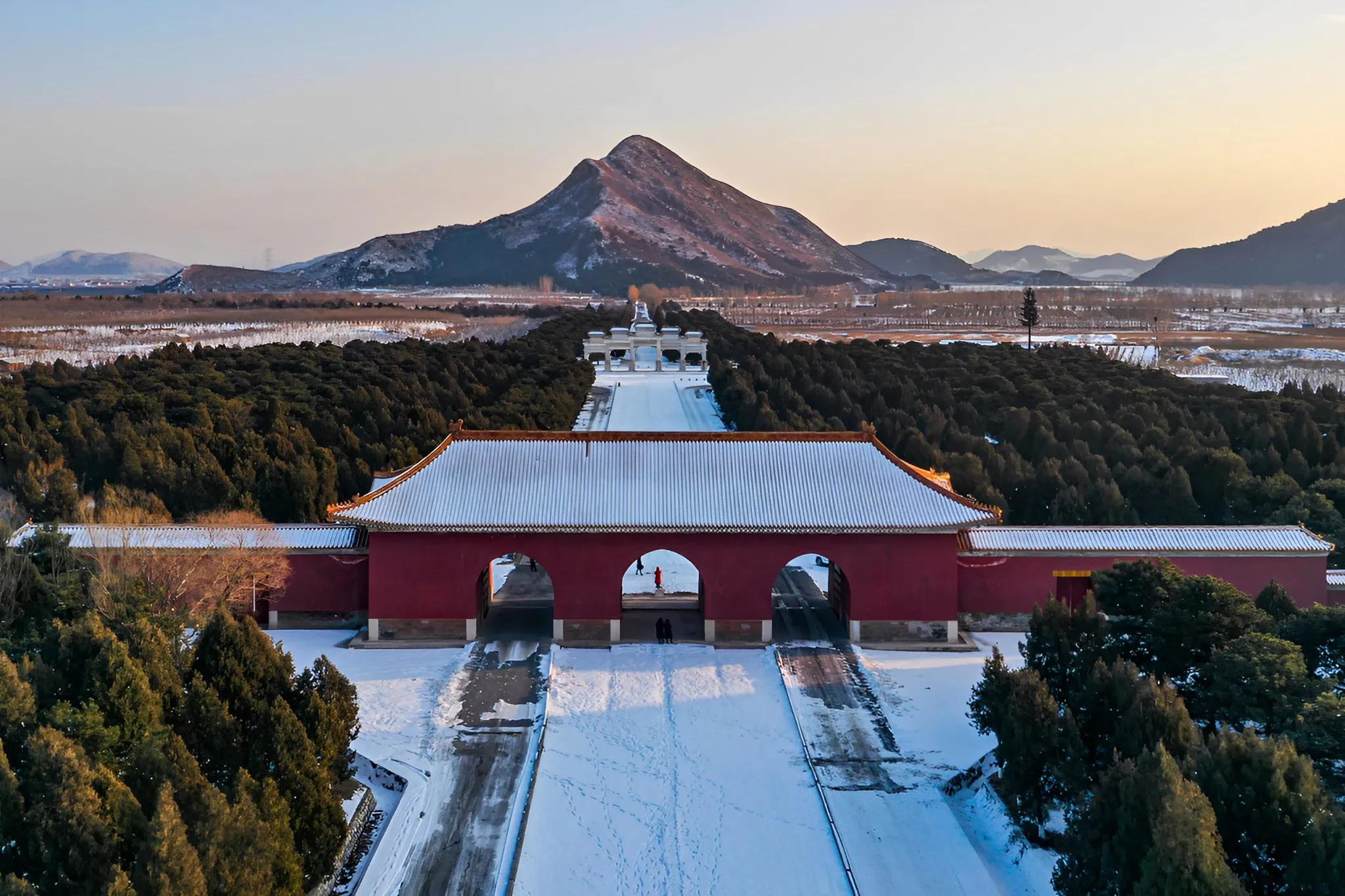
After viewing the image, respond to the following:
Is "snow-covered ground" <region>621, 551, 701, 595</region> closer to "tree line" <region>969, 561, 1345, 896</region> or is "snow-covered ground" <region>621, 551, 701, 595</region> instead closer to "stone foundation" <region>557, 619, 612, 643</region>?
"stone foundation" <region>557, 619, 612, 643</region>

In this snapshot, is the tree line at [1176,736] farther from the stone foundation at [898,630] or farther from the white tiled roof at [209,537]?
the white tiled roof at [209,537]

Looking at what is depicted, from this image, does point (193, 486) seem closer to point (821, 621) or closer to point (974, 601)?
point (821, 621)

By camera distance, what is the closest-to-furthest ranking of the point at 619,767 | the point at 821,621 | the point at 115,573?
the point at 619,767 < the point at 115,573 < the point at 821,621

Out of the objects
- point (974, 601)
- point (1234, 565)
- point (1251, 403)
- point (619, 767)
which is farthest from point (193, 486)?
point (1251, 403)

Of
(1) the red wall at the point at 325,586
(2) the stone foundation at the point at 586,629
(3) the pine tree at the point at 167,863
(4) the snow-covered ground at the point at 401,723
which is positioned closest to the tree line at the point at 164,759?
(3) the pine tree at the point at 167,863

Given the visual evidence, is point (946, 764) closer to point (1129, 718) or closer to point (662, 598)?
point (1129, 718)
